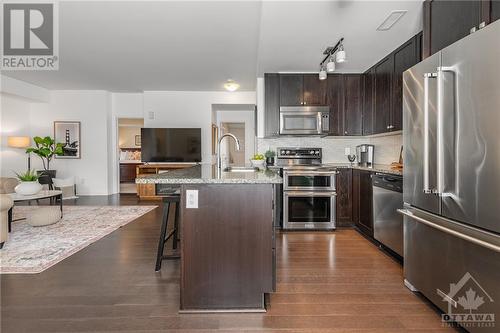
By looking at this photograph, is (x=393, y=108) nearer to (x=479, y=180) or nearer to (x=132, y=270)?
(x=479, y=180)

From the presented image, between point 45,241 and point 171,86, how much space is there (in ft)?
14.4

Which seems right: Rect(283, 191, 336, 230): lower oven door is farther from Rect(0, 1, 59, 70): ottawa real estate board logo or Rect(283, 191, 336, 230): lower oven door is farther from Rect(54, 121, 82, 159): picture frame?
Rect(54, 121, 82, 159): picture frame

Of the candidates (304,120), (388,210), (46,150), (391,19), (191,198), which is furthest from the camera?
(46,150)

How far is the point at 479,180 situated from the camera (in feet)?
4.97

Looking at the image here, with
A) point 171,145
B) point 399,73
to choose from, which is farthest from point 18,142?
point 399,73

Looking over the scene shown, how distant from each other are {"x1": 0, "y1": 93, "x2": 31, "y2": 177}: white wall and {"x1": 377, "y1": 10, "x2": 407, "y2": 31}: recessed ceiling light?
766 cm

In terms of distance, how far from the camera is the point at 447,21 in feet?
6.82

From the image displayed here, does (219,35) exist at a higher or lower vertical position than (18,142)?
higher

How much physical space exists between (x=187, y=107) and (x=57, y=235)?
173 inches

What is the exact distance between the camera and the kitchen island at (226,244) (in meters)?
1.90

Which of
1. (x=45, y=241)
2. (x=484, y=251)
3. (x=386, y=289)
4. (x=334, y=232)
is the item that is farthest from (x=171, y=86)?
(x=484, y=251)

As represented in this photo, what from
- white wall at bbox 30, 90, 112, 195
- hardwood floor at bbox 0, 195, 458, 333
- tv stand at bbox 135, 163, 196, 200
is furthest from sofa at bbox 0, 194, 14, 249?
white wall at bbox 30, 90, 112, 195

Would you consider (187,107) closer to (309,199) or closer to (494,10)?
(309,199)

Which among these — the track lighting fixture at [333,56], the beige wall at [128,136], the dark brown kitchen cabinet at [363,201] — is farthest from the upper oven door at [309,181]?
the beige wall at [128,136]
